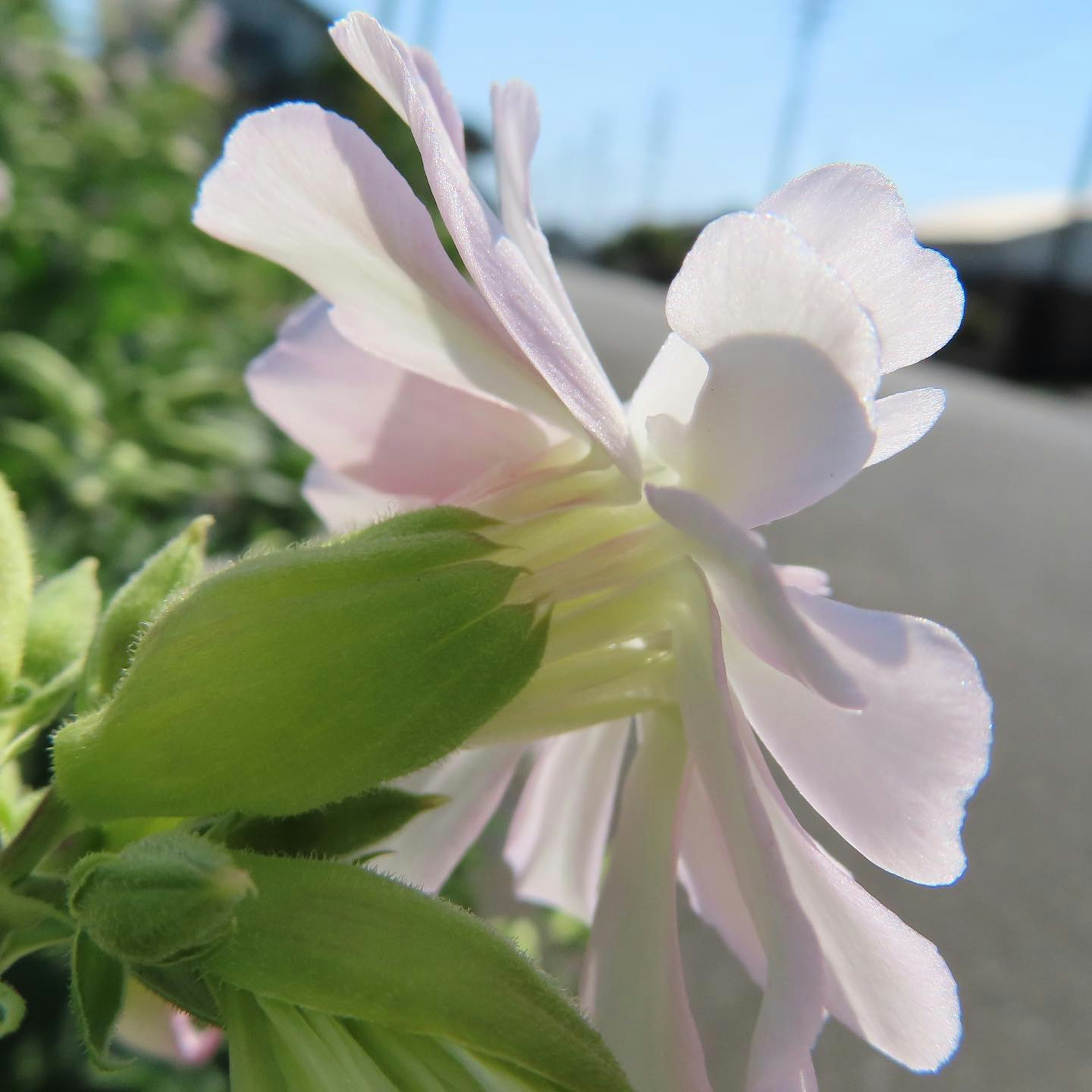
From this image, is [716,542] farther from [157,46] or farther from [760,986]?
[157,46]

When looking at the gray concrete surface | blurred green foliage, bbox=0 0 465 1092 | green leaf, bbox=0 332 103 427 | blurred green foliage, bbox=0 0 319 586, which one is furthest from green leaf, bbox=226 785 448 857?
the gray concrete surface

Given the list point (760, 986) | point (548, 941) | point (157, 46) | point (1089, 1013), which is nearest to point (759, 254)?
point (760, 986)

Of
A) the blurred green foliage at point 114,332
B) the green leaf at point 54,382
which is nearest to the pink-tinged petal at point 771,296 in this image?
the blurred green foliage at point 114,332

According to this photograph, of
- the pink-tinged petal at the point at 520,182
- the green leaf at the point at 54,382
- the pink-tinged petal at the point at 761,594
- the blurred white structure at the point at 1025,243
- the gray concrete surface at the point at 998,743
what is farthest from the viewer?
the blurred white structure at the point at 1025,243

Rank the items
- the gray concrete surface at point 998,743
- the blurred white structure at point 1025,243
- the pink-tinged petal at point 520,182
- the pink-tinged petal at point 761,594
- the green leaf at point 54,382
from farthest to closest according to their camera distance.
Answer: the blurred white structure at point 1025,243 < the gray concrete surface at point 998,743 < the green leaf at point 54,382 < the pink-tinged petal at point 520,182 < the pink-tinged petal at point 761,594

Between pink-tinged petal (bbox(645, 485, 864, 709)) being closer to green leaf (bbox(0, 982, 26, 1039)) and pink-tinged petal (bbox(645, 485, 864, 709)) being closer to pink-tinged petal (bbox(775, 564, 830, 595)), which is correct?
pink-tinged petal (bbox(775, 564, 830, 595))

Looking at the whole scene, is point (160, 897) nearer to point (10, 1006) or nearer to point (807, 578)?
point (10, 1006)

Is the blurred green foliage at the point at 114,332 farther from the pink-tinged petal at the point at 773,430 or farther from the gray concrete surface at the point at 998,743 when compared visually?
the gray concrete surface at the point at 998,743
